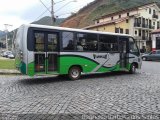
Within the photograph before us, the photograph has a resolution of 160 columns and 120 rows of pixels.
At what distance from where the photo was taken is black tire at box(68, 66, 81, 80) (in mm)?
14742

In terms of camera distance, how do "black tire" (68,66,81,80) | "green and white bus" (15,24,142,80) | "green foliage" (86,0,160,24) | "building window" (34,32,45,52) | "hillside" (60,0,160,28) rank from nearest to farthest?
1. "green and white bus" (15,24,142,80)
2. "building window" (34,32,45,52)
3. "black tire" (68,66,81,80)
4. "hillside" (60,0,160,28)
5. "green foliage" (86,0,160,24)

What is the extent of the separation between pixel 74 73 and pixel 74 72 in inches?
2.1

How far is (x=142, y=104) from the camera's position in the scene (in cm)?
822

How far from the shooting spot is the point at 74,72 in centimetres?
1497

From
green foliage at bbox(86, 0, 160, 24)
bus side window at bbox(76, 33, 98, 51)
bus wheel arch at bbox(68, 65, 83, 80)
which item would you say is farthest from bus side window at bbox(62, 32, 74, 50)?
green foliage at bbox(86, 0, 160, 24)

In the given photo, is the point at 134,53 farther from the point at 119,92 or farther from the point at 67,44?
the point at 119,92

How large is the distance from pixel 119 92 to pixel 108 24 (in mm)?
56376

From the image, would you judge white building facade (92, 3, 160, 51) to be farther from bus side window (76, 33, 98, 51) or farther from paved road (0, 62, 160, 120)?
paved road (0, 62, 160, 120)

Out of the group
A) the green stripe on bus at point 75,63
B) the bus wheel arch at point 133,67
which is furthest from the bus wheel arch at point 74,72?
the bus wheel arch at point 133,67

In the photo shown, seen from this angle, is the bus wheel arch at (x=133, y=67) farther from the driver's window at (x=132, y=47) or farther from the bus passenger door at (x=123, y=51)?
the driver's window at (x=132, y=47)

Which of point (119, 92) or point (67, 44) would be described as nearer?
point (119, 92)

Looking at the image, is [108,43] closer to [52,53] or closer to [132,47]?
[132,47]

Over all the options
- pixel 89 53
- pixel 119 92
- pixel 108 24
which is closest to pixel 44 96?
pixel 119 92

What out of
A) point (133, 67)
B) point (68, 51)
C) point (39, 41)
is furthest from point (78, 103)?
point (133, 67)
